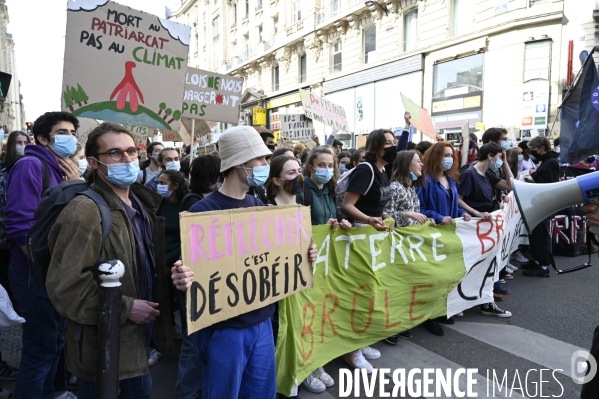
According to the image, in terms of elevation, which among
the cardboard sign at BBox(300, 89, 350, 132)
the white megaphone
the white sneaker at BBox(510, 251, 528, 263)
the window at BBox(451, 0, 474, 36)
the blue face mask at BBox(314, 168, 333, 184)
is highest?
the window at BBox(451, 0, 474, 36)

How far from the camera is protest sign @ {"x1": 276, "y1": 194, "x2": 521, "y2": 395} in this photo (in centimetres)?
300

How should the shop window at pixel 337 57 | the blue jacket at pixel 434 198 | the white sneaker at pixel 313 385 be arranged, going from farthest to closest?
the shop window at pixel 337 57
the blue jacket at pixel 434 198
the white sneaker at pixel 313 385

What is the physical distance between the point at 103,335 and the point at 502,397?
2.82 meters

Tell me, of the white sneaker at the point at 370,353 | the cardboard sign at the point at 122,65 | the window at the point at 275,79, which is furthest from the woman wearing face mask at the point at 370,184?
the window at the point at 275,79

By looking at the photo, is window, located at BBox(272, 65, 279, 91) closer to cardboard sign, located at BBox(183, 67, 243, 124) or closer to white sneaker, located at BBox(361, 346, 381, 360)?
cardboard sign, located at BBox(183, 67, 243, 124)

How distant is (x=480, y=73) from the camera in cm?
1728

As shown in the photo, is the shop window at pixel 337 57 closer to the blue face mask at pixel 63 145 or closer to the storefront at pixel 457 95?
the storefront at pixel 457 95

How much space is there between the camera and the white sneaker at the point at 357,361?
133 inches

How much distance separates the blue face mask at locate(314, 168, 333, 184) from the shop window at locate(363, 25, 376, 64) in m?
21.1

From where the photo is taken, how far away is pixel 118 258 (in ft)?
5.99

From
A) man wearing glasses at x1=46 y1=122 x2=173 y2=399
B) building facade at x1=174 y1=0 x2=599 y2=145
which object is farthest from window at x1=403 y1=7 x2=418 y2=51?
man wearing glasses at x1=46 y1=122 x2=173 y2=399

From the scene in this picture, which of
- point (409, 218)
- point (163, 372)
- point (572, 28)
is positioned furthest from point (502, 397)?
point (572, 28)

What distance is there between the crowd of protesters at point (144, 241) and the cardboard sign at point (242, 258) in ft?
0.30

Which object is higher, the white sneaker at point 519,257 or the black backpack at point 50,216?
the black backpack at point 50,216
